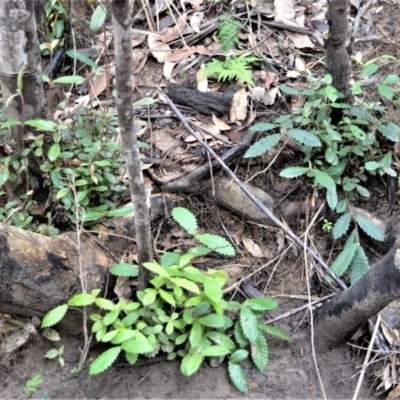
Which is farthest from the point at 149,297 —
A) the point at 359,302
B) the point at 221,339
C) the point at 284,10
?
the point at 284,10

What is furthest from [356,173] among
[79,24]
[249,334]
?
[79,24]

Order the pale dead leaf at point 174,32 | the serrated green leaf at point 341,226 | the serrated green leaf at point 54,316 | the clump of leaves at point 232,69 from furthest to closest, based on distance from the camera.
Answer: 1. the pale dead leaf at point 174,32
2. the clump of leaves at point 232,69
3. the serrated green leaf at point 341,226
4. the serrated green leaf at point 54,316

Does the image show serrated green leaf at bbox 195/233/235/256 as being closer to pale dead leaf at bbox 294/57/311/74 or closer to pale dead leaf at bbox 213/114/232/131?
pale dead leaf at bbox 213/114/232/131

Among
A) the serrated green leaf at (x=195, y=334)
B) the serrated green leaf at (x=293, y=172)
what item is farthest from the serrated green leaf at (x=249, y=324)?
the serrated green leaf at (x=293, y=172)

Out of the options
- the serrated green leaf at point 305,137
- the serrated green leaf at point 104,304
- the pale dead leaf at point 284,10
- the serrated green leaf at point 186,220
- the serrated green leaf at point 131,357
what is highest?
the pale dead leaf at point 284,10

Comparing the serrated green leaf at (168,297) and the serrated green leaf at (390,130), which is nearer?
the serrated green leaf at (168,297)

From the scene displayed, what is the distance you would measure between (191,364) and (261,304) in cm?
55

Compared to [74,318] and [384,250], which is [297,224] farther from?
[74,318]

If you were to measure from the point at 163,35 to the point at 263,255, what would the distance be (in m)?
2.08

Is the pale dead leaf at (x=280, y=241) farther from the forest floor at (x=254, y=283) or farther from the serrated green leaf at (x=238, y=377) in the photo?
the serrated green leaf at (x=238, y=377)

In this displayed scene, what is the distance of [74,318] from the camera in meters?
2.98

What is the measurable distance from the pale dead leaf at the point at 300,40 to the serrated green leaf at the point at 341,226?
1.59m

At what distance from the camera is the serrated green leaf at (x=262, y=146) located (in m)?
3.52

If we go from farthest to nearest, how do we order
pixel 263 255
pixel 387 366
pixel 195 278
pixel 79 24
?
pixel 79 24 < pixel 263 255 < pixel 387 366 < pixel 195 278
